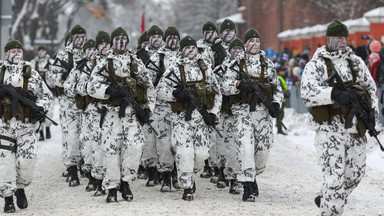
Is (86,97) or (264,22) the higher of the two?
(264,22)

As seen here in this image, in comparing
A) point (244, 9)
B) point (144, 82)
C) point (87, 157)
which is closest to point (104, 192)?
point (87, 157)

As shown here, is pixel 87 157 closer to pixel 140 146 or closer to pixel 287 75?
pixel 140 146

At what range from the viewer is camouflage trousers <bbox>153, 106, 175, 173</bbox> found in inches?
441

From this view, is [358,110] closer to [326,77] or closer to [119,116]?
[326,77]

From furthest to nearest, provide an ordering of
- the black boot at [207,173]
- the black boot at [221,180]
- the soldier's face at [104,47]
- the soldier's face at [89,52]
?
the black boot at [207,173], the soldier's face at [89,52], the black boot at [221,180], the soldier's face at [104,47]

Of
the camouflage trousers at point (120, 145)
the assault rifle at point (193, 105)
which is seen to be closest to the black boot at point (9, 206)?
the camouflage trousers at point (120, 145)

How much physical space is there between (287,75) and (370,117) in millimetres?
16595

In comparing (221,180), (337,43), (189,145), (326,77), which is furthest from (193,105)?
(337,43)

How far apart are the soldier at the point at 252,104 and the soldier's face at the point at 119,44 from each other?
5.08ft

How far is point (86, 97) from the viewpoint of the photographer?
1109 cm

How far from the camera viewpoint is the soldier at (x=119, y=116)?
9.92 meters

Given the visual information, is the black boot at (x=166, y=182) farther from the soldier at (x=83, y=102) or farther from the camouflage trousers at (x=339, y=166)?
the camouflage trousers at (x=339, y=166)

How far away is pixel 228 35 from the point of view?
12234 mm

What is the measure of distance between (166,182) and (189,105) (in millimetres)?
1539
